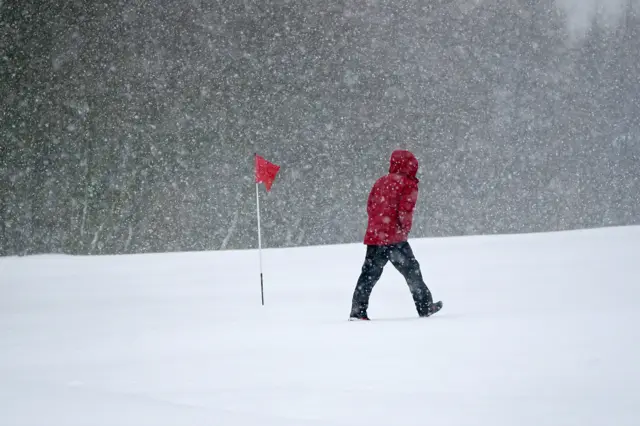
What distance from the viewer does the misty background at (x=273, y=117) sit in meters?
13.4

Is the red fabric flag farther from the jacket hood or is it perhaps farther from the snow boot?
the snow boot

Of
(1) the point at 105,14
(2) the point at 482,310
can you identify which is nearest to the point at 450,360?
(2) the point at 482,310

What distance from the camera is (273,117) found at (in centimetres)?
1395

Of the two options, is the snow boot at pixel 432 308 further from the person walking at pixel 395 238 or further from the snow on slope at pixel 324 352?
the snow on slope at pixel 324 352

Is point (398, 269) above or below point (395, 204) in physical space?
below

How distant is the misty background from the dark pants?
25.6 feet

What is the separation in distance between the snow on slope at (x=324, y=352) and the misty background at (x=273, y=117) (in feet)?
12.1

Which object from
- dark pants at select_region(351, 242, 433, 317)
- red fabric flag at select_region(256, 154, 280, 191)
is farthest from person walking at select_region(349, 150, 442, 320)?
red fabric flag at select_region(256, 154, 280, 191)

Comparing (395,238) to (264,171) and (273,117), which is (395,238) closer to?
(264,171)

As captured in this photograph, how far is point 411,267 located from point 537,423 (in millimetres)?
3212

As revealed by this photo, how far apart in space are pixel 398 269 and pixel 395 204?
23.0 inches

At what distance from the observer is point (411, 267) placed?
246 inches

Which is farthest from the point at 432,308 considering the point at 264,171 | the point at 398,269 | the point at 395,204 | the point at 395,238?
the point at 264,171

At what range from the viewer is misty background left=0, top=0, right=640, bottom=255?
13.4 m
